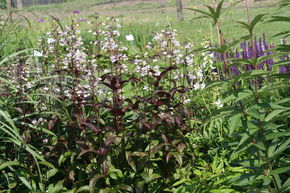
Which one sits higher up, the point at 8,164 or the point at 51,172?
the point at 8,164

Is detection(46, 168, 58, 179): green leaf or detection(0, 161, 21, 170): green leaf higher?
detection(0, 161, 21, 170): green leaf

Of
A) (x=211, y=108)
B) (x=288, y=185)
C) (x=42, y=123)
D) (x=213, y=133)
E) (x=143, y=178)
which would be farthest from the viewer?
(x=211, y=108)

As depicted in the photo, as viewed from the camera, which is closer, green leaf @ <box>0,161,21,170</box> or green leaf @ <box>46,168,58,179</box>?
green leaf @ <box>0,161,21,170</box>

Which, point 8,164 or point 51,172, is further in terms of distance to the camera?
point 51,172

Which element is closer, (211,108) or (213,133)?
(213,133)

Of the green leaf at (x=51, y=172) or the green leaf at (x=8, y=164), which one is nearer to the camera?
the green leaf at (x=8, y=164)

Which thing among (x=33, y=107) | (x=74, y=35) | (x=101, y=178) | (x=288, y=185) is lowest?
(x=101, y=178)

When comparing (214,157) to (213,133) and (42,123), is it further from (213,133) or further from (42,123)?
(42,123)

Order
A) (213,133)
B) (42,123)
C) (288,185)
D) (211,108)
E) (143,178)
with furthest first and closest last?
(211,108)
(213,133)
(42,123)
(143,178)
(288,185)

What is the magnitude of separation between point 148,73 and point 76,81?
52cm

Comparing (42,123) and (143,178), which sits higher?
(42,123)

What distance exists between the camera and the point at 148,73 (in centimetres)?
334

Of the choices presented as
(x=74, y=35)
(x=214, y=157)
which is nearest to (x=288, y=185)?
(x=214, y=157)

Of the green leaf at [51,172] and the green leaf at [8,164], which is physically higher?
the green leaf at [8,164]
